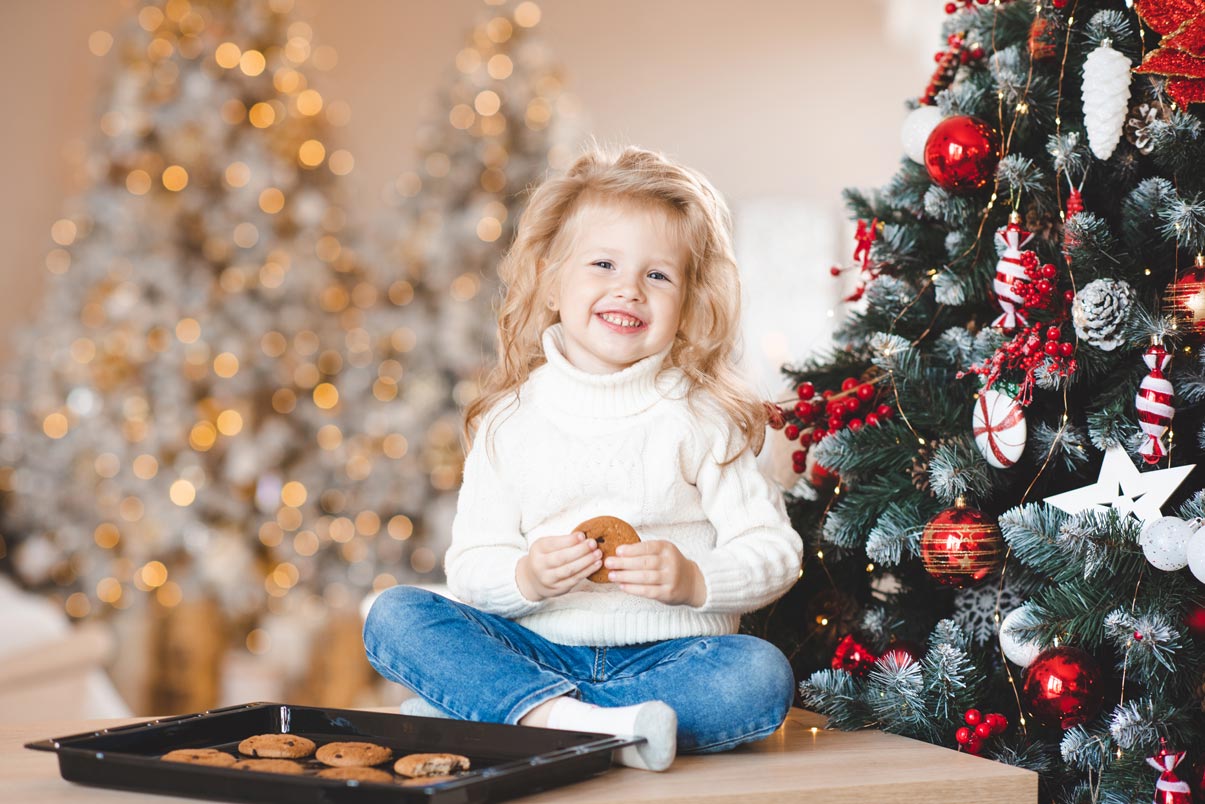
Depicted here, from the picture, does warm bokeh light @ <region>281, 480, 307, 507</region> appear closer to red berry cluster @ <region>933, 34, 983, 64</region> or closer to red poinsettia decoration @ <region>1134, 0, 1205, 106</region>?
red berry cluster @ <region>933, 34, 983, 64</region>

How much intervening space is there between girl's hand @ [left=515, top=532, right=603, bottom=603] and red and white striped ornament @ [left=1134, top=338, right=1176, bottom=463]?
550mm

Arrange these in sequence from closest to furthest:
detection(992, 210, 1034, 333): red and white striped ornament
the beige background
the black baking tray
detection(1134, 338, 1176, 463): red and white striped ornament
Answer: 1. the black baking tray
2. detection(1134, 338, 1176, 463): red and white striped ornament
3. detection(992, 210, 1034, 333): red and white striped ornament
4. the beige background

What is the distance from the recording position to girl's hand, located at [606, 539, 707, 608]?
3.83 feet

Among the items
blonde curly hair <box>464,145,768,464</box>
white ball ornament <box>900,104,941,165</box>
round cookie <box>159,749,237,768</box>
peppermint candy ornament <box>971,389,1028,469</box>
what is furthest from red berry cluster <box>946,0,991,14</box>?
round cookie <box>159,749,237,768</box>

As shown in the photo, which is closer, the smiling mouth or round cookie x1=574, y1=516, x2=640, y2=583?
round cookie x1=574, y1=516, x2=640, y2=583

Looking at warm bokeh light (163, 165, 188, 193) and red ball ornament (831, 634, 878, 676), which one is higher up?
warm bokeh light (163, 165, 188, 193)

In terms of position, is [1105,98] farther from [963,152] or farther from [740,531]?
[740,531]

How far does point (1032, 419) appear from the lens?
4.28ft

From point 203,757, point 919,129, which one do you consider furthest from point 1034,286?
point 203,757

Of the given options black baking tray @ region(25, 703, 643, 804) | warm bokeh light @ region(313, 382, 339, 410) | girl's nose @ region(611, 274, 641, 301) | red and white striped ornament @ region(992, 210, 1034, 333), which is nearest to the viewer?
black baking tray @ region(25, 703, 643, 804)

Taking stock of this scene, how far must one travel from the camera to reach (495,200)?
143 inches

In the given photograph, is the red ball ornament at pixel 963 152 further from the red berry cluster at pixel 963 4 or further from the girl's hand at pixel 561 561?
the girl's hand at pixel 561 561

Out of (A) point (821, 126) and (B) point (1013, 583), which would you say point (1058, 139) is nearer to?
(B) point (1013, 583)

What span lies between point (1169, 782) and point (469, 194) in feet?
9.61
